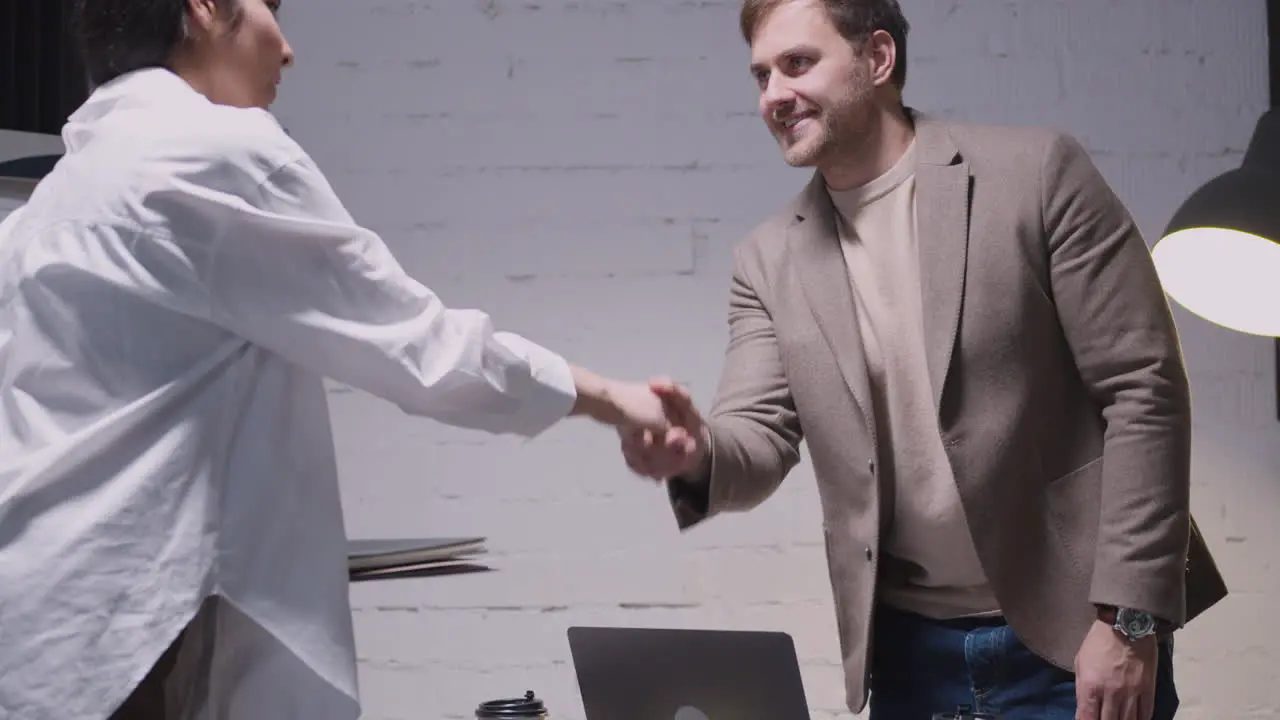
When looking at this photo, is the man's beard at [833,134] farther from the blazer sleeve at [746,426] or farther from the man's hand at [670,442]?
the man's hand at [670,442]

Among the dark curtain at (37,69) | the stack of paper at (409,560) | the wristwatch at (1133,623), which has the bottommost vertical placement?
the stack of paper at (409,560)

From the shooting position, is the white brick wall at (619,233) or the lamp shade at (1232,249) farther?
the white brick wall at (619,233)

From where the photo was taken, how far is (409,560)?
1.58 m

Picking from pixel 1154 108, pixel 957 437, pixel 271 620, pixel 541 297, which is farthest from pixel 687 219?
pixel 271 620

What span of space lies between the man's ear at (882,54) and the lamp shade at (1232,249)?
0.45m

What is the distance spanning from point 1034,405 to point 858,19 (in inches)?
24.4

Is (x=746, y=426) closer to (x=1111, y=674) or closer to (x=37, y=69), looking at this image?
(x=1111, y=674)

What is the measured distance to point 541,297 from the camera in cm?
272

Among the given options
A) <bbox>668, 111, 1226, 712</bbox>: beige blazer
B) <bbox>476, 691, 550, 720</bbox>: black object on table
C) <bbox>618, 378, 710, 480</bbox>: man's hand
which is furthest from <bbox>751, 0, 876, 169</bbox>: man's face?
<bbox>476, 691, 550, 720</bbox>: black object on table

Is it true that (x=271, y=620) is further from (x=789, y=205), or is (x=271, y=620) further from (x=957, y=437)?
(x=789, y=205)

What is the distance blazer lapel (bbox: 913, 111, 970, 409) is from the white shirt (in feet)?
2.26

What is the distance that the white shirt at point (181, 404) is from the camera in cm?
116

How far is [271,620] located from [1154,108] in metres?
2.12

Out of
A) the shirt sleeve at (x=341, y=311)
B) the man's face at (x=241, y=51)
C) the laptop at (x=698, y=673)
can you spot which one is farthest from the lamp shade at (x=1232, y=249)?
the man's face at (x=241, y=51)
